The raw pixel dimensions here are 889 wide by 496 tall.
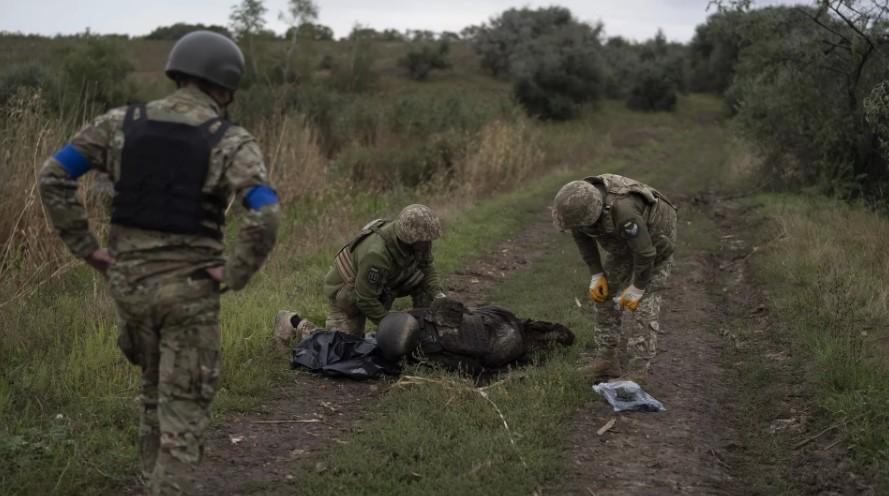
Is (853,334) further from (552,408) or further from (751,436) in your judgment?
(552,408)

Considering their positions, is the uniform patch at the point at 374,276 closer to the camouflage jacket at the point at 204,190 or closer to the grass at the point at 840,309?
the camouflage jacket at the point at 204,190

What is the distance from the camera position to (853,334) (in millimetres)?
6562

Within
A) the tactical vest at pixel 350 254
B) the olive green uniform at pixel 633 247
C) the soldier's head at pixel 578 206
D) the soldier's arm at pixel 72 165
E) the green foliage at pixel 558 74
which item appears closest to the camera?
the soldier's arm at pixel 72 165

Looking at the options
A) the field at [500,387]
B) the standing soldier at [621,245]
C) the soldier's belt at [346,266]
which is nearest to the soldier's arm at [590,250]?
the standing soldier at [621,245]

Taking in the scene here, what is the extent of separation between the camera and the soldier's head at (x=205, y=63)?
3.61 m

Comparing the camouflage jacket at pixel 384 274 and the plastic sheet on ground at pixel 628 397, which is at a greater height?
the camouflage jacket at pixel 384 274

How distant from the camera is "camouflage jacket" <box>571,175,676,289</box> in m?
5.73

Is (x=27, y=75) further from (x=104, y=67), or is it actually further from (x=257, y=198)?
(x=257, y=198)

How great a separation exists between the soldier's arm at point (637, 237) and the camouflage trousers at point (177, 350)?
3110 millimetres

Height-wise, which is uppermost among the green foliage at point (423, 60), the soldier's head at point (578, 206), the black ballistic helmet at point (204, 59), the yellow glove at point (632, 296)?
the green foliage at point (423, 60)

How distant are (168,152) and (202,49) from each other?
20.5 inches

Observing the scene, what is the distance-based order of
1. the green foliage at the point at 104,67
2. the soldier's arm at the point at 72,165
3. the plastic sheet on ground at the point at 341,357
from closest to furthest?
the soldier's arm at the point at 72,165 → the plastic sheet on ground at the point at 341,357 → the green foliage at the point at 104,67

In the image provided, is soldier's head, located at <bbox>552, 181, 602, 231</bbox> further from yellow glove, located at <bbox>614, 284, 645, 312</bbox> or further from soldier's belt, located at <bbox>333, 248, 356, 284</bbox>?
soldier's belt, located at <bbox>333, 248, 356, 284</bbox>

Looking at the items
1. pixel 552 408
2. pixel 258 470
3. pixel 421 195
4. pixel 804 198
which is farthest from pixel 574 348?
pixel 804 198
